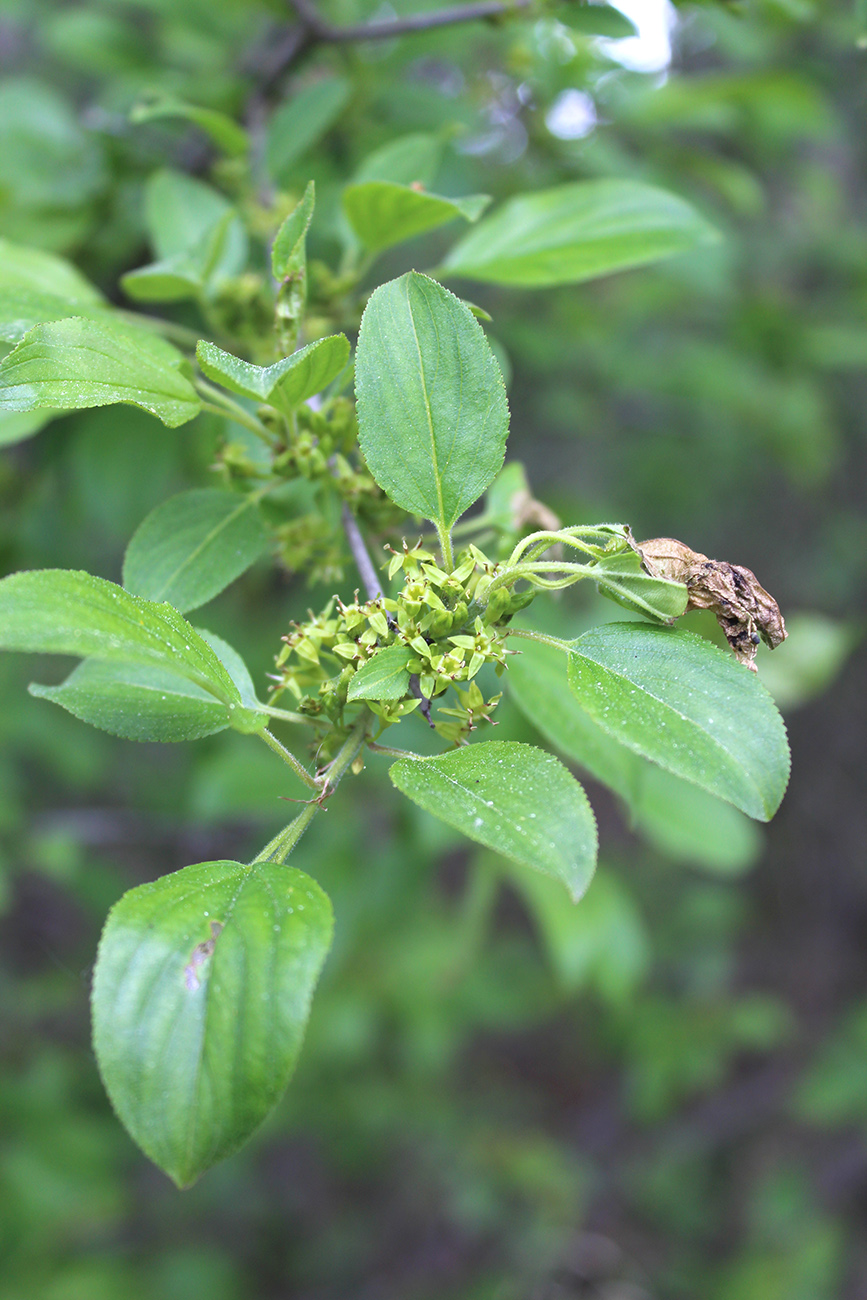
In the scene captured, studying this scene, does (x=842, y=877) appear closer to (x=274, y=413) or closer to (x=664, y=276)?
(x=664, y=276)

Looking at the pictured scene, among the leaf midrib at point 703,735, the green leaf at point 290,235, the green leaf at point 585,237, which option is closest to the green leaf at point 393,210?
the green leaf at point 585,237

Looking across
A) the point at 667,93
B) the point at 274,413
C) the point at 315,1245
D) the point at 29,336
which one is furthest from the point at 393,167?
the point at 315,1245

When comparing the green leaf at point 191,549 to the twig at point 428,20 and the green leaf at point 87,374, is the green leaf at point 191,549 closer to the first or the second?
the green leaf at point 87,374

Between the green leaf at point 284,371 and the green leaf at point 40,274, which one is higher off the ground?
the green leaf at point 40,274

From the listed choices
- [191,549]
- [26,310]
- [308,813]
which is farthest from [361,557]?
[26,310]

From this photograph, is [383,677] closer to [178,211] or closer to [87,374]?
[87,374]

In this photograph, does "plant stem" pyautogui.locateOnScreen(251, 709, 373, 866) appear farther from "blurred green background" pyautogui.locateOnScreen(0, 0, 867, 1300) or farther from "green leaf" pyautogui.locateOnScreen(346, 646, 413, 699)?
"blurred green background" pyautogui.locateOnScreen(0, 0, 867, 1300)
